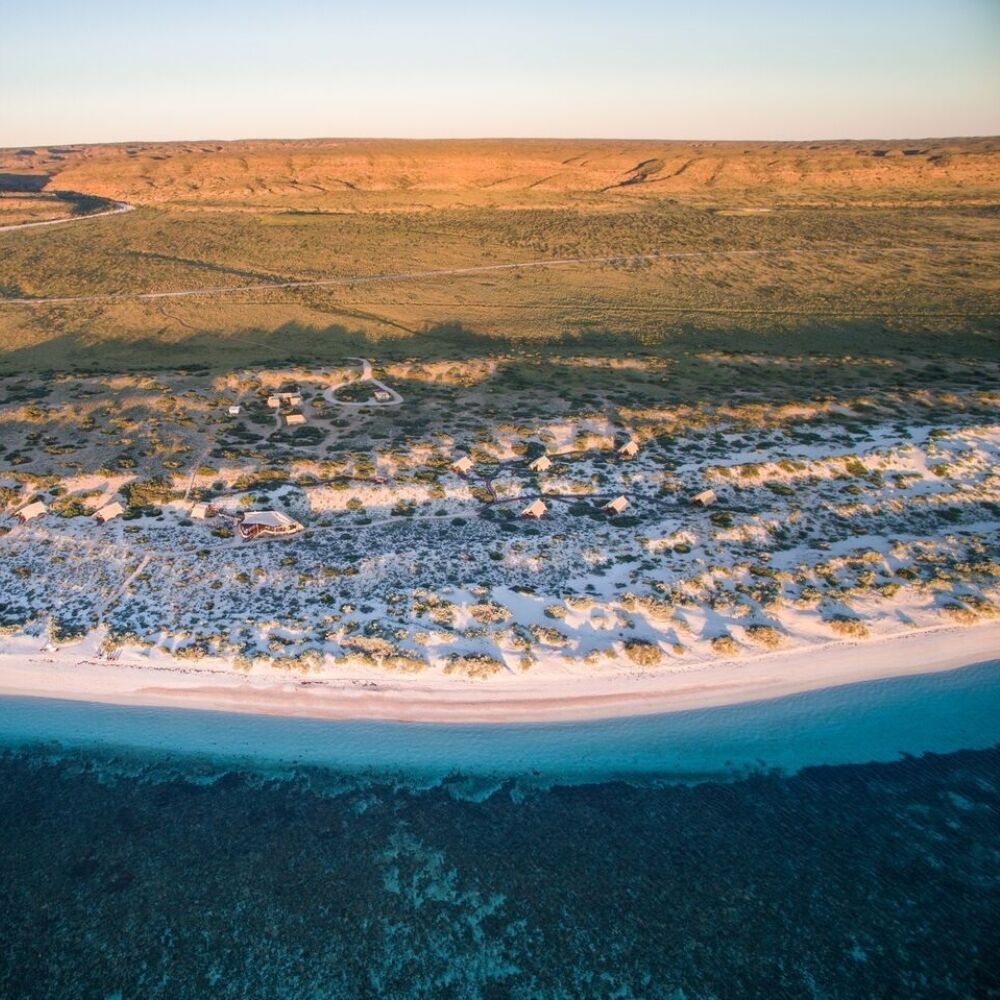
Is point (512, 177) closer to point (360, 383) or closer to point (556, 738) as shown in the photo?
point (360, 383)

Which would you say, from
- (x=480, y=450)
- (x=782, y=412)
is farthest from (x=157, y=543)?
(x=782, y=412)

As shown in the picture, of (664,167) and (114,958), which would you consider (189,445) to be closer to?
(114,958)

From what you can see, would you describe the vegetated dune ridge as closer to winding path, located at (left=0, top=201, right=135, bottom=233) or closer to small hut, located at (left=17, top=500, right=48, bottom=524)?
winding path, located at (left=0, top=201, right=135, bottom=233)

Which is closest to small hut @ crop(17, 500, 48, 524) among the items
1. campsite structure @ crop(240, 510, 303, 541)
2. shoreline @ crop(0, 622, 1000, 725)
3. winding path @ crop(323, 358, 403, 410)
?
campsite structure @ crop(240, 510, 303, 541)

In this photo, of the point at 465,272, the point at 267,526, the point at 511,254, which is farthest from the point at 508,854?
the point at 511,254

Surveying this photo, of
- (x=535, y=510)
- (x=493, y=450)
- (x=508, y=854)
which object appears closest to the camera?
(x=508, y=854)

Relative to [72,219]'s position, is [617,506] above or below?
below

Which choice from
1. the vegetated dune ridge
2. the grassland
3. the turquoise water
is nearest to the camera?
the turquoise water
